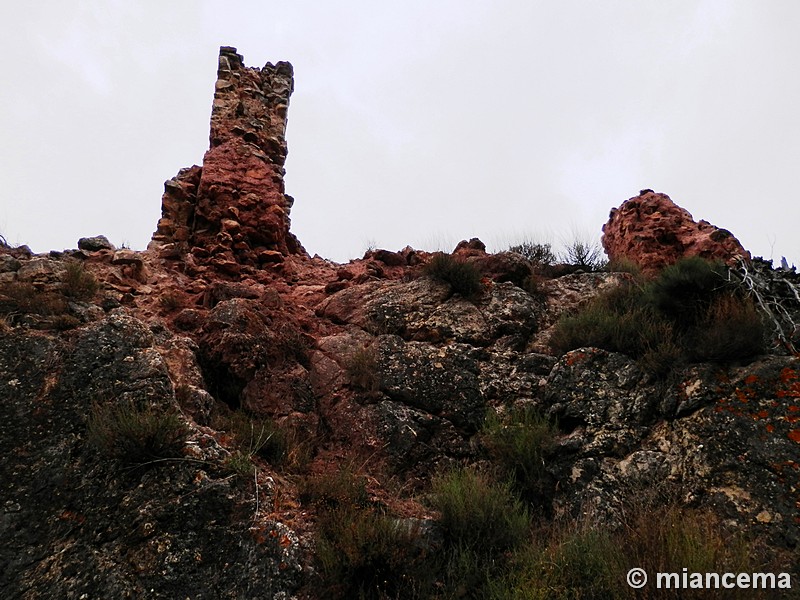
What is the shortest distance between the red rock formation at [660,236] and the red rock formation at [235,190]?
6462mm

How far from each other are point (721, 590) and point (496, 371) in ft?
13.8

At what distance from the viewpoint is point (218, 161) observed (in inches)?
454

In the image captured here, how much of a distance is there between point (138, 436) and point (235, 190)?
21.9 ft

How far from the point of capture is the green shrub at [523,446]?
6.47m

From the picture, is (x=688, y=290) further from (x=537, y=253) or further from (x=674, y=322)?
(x=537, y=253)

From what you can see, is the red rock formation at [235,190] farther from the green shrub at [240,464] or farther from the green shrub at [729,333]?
the green shrub at [729,333]

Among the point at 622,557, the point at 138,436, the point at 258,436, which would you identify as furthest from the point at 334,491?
the point at 622,557

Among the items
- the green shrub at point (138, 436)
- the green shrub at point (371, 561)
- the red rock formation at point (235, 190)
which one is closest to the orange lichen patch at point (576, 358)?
the green shrub at point (371, 561)

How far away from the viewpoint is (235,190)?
11172 millimetres

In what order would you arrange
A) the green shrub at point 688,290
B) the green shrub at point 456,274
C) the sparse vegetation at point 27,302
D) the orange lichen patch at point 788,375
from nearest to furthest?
the orange lichen patch at point 788,375 < the sparse vegetation at point 27,302 < the green shrub at point 688,290 < the green shrub at point 456,274

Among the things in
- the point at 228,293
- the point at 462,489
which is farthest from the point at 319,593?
the point at 228,293

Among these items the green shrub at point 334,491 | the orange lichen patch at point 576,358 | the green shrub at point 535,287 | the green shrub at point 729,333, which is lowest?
the green shrub at point 334,491

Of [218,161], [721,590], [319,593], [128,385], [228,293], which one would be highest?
[218,161]

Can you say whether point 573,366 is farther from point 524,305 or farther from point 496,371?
point 524,305
